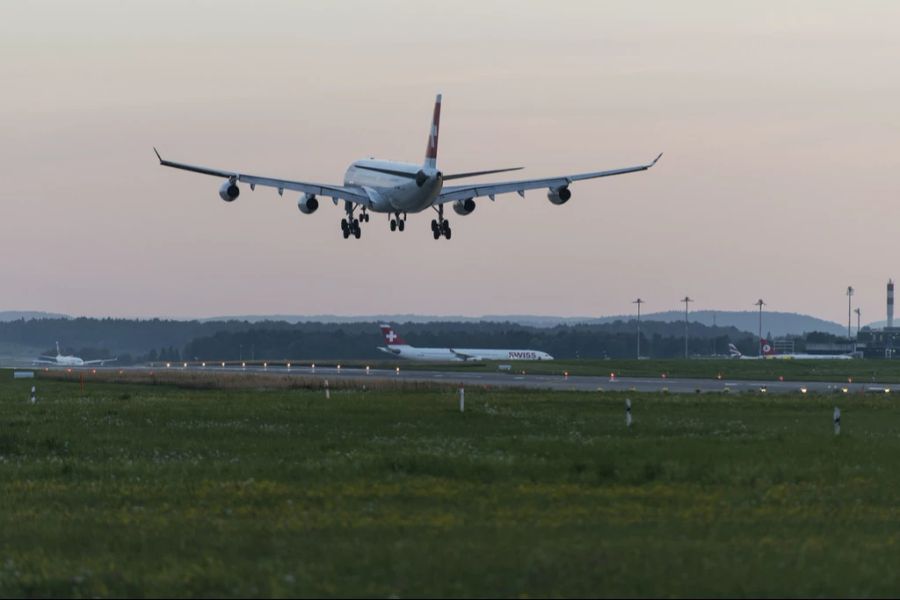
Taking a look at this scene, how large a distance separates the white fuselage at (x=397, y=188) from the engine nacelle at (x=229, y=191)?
7.19 metres

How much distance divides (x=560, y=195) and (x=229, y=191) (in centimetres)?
1571

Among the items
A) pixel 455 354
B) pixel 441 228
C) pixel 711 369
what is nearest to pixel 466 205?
pixel 441 228

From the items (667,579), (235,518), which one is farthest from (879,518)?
(235,518)

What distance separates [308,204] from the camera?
74.2 meters

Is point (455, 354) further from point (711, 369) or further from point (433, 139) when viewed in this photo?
point (433, 139)

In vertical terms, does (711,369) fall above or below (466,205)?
below

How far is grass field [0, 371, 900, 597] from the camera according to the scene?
1680cm

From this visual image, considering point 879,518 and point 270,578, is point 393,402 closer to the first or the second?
point 879,518

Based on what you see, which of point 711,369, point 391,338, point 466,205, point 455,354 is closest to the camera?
point 466,205

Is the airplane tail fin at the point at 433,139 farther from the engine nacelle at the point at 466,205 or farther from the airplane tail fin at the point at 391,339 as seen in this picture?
the airplane tail fin at the point at 391,339

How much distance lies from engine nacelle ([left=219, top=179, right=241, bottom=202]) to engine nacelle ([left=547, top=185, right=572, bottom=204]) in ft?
48.8

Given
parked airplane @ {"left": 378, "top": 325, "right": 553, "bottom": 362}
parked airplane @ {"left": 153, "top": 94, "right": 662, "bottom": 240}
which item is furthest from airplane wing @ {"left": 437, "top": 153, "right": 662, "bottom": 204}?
parked airplane @ {"left": 378, "top": 325, "right": 553, "bottom": 362}

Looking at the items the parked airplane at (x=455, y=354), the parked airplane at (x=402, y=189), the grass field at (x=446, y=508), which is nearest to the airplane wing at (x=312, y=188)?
the parked airplane at (x=402, y=189)

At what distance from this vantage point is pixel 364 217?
72.6 metres
